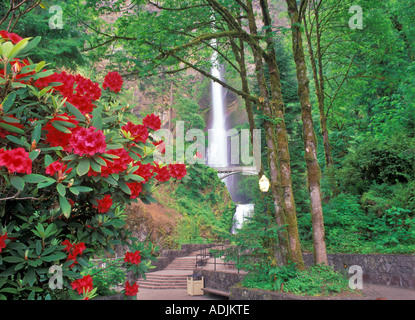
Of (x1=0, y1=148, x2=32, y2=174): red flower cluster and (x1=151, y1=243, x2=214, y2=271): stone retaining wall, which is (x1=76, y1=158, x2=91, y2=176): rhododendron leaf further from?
(x1=151, y1=243, x2=214, y2=271): stone retaining wall

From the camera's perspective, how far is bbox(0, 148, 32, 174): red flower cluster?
5.50ft

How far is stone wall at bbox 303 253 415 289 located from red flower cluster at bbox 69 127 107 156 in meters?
8.30

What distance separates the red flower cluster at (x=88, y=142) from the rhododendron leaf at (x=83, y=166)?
0.05m

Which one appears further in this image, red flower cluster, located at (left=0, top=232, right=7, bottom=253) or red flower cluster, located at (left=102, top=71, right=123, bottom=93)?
red flower cluster, located at (left=102, top=71, right=123, bottom=93)

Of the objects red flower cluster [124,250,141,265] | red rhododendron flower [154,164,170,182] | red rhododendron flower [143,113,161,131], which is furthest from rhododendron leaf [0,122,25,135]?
red flower cluster [124,250,141,265]

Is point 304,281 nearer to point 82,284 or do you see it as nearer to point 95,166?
point 82,284

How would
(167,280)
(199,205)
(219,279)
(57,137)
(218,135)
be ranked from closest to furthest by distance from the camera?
(57,137)
(219,279)
(167,280)
(199,205)
(218,135)

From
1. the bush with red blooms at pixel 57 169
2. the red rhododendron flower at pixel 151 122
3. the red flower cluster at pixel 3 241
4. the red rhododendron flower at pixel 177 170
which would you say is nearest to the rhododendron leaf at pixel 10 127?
the bush with red blooms at pixel 57 169

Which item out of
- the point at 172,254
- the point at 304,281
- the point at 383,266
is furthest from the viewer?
the point at 172,254

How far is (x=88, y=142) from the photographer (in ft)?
6.16

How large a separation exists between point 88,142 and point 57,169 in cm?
29

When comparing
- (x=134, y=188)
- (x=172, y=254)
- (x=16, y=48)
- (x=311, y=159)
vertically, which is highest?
(x=16, y=48)

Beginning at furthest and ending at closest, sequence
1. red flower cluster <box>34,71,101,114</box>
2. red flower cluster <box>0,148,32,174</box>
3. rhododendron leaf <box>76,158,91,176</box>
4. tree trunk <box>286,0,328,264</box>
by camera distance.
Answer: tree trunk <box>286,0,328,264</box>
red flower cluster <box>34,71,101,114</box>
rhododendron leaf <box>76,158,91,176</box>
red flower cluster <box>0,148,32,174</box>

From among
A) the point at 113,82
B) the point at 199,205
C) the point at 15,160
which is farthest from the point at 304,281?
the point at 199,205
